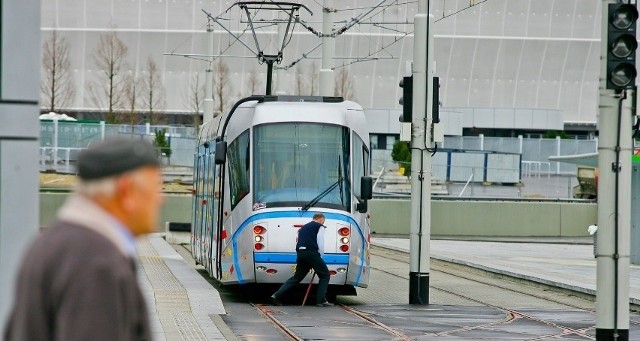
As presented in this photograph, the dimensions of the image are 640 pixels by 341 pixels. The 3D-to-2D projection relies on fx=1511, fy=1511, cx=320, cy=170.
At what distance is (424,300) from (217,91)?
191 feet

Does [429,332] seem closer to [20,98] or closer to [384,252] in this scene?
[20,98]

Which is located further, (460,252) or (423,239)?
(460,252)

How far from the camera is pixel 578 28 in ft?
281

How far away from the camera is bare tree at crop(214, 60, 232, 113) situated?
79375mm

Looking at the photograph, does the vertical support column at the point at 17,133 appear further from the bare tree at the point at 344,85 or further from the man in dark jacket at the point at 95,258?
the bare tree at the point at 344,85

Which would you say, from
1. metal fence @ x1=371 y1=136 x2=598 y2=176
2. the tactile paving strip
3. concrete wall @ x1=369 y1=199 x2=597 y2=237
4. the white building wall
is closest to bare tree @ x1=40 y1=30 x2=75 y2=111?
the white building wall

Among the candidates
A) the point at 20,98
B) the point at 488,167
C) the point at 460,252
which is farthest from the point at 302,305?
the point at 488,167

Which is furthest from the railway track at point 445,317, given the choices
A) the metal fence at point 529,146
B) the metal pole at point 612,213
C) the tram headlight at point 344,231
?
the metal fence at point 529,146

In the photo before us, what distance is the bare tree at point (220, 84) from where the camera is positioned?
79375mm

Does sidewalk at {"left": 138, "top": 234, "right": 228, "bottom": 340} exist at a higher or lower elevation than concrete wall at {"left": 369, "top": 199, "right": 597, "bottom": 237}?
higher

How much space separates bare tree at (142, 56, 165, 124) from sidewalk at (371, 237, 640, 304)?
29.6 m

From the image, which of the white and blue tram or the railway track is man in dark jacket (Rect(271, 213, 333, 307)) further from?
the railway track

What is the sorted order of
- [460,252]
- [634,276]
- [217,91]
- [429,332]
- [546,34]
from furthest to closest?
[546,34]
[217,91]
[460,252]
[634,276]
[429,332]

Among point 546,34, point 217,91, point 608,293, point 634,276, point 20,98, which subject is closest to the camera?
point 20,98
